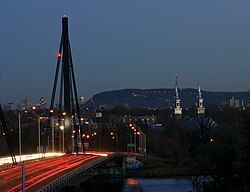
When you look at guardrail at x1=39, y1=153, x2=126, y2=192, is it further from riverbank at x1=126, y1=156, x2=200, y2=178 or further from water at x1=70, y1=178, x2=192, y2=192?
riverbank at x1=126, y1=156, x2=200, y2=178

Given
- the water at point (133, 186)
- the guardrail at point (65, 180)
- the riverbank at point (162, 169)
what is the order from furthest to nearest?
1. the riverbank at point (162, 169)
2. the water at point (133, 186)
3. the guardrail at point (65, 180)

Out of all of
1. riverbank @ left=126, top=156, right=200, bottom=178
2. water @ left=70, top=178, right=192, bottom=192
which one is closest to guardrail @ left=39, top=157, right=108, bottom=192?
water @ left=70, top=178, right=192, bottom=192

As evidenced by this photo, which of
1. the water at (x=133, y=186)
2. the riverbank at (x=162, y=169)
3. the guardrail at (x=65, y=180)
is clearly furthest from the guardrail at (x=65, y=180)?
the riverbank at (x=162, y=169)

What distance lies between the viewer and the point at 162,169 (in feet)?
267

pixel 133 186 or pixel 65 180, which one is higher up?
pixel 65 180

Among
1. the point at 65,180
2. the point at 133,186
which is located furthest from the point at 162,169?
the point at 65,180

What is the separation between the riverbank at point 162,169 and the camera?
78.4m

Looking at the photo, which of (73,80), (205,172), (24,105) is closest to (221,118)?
(24,105)

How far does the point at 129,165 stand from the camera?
275 feet

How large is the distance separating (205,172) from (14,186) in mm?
10863

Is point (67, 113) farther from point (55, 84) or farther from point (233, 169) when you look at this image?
point (233, 169)

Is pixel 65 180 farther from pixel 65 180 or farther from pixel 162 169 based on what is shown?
pixel 162 169

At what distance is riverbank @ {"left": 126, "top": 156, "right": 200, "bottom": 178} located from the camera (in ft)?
257

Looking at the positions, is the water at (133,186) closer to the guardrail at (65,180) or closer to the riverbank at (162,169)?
the riverbank at (162,169)
